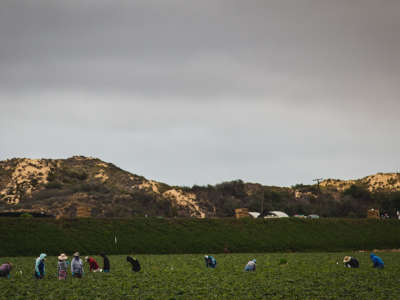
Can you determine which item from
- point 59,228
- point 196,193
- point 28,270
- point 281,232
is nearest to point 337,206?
point 196,193

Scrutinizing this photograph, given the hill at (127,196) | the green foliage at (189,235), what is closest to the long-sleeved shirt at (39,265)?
the green foliage at (189,235)

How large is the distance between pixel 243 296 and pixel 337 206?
11797 cm

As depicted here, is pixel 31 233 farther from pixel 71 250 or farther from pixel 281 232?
pixel 281 232

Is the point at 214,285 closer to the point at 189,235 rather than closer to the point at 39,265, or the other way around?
the point at 39,265

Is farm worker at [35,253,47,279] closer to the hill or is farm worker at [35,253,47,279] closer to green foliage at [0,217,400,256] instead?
green foliage at [0,217,400,256]

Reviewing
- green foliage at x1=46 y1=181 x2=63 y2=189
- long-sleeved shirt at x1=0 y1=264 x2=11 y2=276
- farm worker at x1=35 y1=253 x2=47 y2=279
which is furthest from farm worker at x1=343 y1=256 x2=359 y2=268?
green foliage at x1=46 y1=181 x2=63 y2=189

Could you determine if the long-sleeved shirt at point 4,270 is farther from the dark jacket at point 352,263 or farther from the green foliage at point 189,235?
the green foliage at point 189,235

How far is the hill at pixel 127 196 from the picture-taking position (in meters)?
114

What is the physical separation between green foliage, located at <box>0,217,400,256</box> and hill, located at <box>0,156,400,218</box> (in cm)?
4326

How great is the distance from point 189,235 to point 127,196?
6067 cm

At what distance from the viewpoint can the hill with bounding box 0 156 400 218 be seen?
113625 mm

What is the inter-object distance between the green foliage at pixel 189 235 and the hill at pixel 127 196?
43.3 metres

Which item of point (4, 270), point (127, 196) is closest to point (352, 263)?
point (4, 270)

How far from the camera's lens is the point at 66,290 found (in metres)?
22.2
